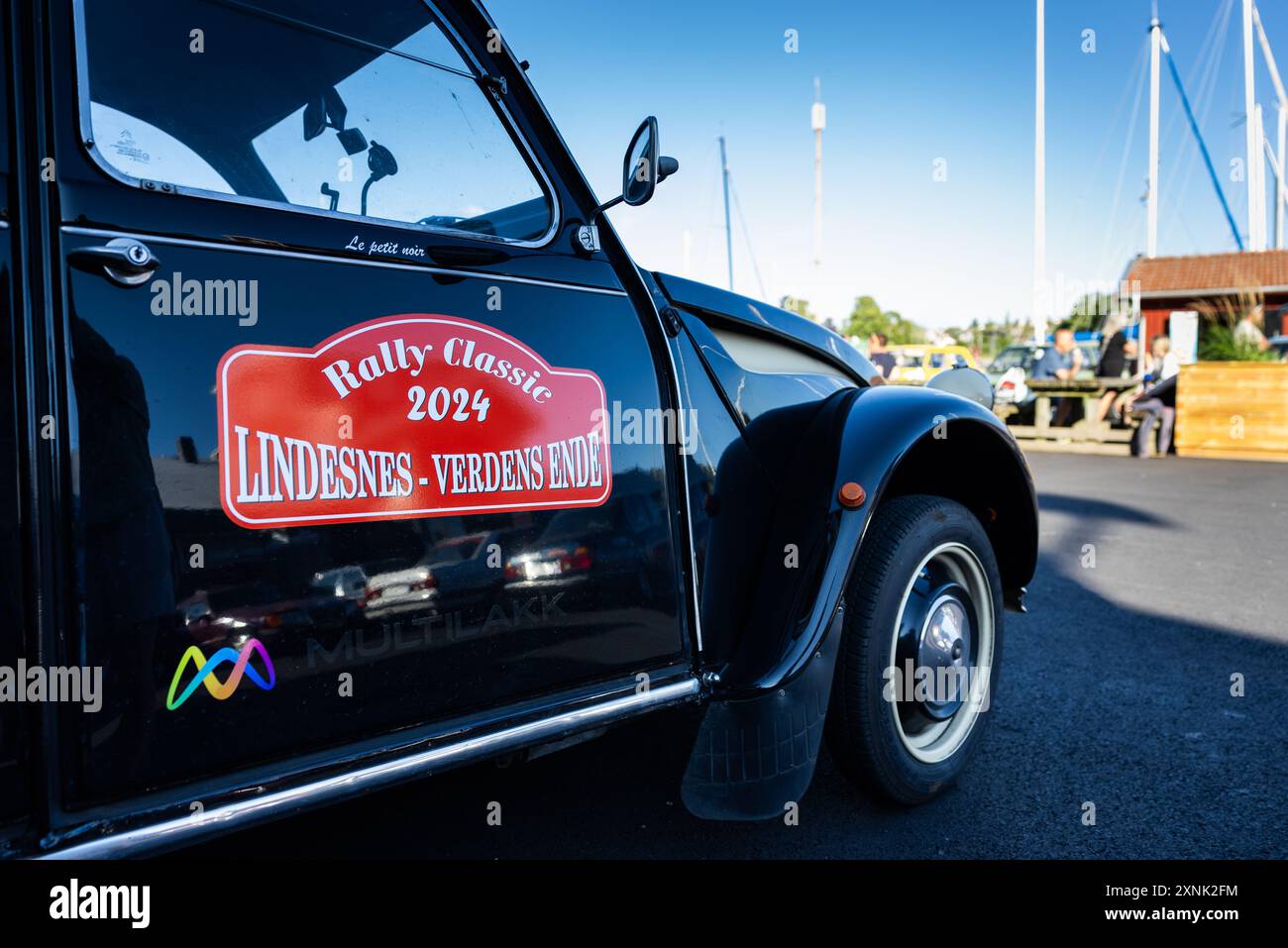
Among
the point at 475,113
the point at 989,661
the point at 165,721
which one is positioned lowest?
the point at 989,661

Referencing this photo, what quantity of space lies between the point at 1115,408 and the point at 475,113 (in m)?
14.4

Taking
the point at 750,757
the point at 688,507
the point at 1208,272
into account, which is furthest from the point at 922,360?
the point at 750,757

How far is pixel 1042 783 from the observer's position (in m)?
2.74

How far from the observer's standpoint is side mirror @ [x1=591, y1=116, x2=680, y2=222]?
6.53 feet

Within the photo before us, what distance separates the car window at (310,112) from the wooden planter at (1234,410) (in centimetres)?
1212

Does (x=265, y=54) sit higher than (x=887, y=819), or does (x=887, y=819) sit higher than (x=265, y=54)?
(x=265, y=54)

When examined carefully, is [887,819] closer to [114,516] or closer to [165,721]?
[165,721]

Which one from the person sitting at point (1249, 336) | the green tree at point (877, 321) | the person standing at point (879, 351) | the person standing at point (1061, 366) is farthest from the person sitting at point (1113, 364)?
the green tree at point (877, 321)

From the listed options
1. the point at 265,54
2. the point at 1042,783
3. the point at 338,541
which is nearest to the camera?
the point at 338,541

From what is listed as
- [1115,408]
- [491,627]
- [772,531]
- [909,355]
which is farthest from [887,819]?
[909,355]

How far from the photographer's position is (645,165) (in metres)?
2.00

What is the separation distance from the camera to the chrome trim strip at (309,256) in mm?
1455

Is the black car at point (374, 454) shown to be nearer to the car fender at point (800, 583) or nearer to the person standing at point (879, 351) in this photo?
the car fender at point (800, 583)
